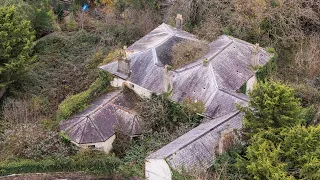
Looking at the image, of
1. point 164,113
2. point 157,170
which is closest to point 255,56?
point 164,113

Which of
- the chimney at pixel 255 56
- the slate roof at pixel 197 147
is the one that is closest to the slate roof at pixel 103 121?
the slate roof at pixel 197 147

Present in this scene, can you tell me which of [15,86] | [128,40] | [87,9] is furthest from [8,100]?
[87,9]

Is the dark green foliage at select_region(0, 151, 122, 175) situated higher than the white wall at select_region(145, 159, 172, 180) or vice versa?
the white wall at select_region(145, 159, 172, 180)

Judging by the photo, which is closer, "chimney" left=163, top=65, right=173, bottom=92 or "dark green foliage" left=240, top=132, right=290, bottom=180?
"dark green foliage" left=240, top=132, right=290, bottom=180

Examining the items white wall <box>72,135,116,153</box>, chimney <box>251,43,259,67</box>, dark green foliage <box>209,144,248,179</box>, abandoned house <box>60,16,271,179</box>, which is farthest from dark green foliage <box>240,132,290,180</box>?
chimney <box>251,43,259,67</box>

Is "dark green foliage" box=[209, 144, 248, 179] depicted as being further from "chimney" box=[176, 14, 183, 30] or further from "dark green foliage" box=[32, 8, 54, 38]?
"dark green foliage" box=[32, 8, 54, 38]

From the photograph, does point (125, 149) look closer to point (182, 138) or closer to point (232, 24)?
point (182, 138)

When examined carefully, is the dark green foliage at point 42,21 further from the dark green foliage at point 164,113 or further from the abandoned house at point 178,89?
A: the dark green foliage at point 164,113
